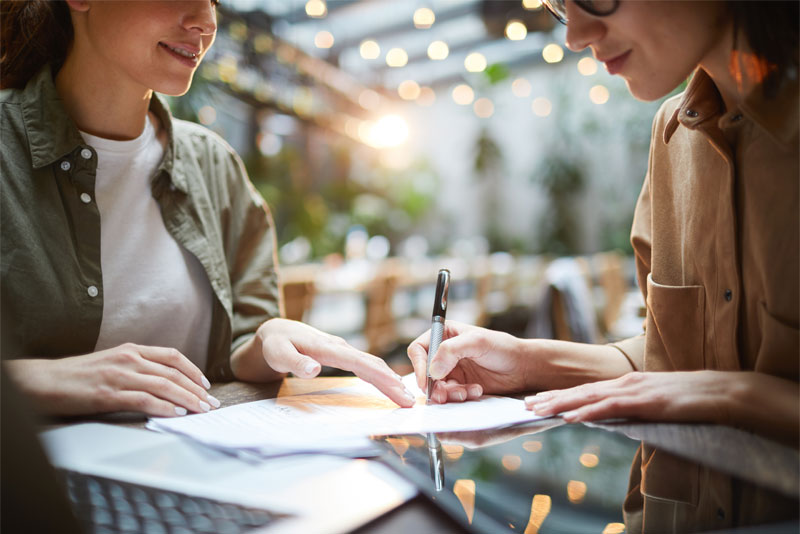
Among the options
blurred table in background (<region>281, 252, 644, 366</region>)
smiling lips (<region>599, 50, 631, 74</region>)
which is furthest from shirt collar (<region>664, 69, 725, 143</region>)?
blurred table in background (<region>281, 252, 644, 366</region>)

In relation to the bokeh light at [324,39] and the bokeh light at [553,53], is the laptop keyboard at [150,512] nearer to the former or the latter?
the bokeh light at [553,53]

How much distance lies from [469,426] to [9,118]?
90cm

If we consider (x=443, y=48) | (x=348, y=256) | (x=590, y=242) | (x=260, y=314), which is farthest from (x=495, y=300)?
(x=260, y=314)

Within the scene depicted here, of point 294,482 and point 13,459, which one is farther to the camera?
point 294,482

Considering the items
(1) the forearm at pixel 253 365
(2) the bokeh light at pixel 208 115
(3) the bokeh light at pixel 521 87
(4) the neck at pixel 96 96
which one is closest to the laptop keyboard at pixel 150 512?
(1) the forearm at pixel 253 365

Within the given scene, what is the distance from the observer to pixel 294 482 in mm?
519

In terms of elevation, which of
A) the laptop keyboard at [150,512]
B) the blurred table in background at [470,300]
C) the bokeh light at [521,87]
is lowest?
the blurred table in background at [470,300]

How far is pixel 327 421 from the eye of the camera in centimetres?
71

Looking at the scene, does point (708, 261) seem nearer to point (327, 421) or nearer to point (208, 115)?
point (327, 421)

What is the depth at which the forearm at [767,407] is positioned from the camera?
557 mm

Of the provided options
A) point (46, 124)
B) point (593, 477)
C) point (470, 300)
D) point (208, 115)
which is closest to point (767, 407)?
point (593, 477)

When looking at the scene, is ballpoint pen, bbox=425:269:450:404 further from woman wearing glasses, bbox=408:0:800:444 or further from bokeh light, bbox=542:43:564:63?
bokeh light, bbox=542:43:564:63

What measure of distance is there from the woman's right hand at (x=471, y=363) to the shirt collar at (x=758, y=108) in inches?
15.6

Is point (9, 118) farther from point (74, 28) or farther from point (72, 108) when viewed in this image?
point (74, 28)
